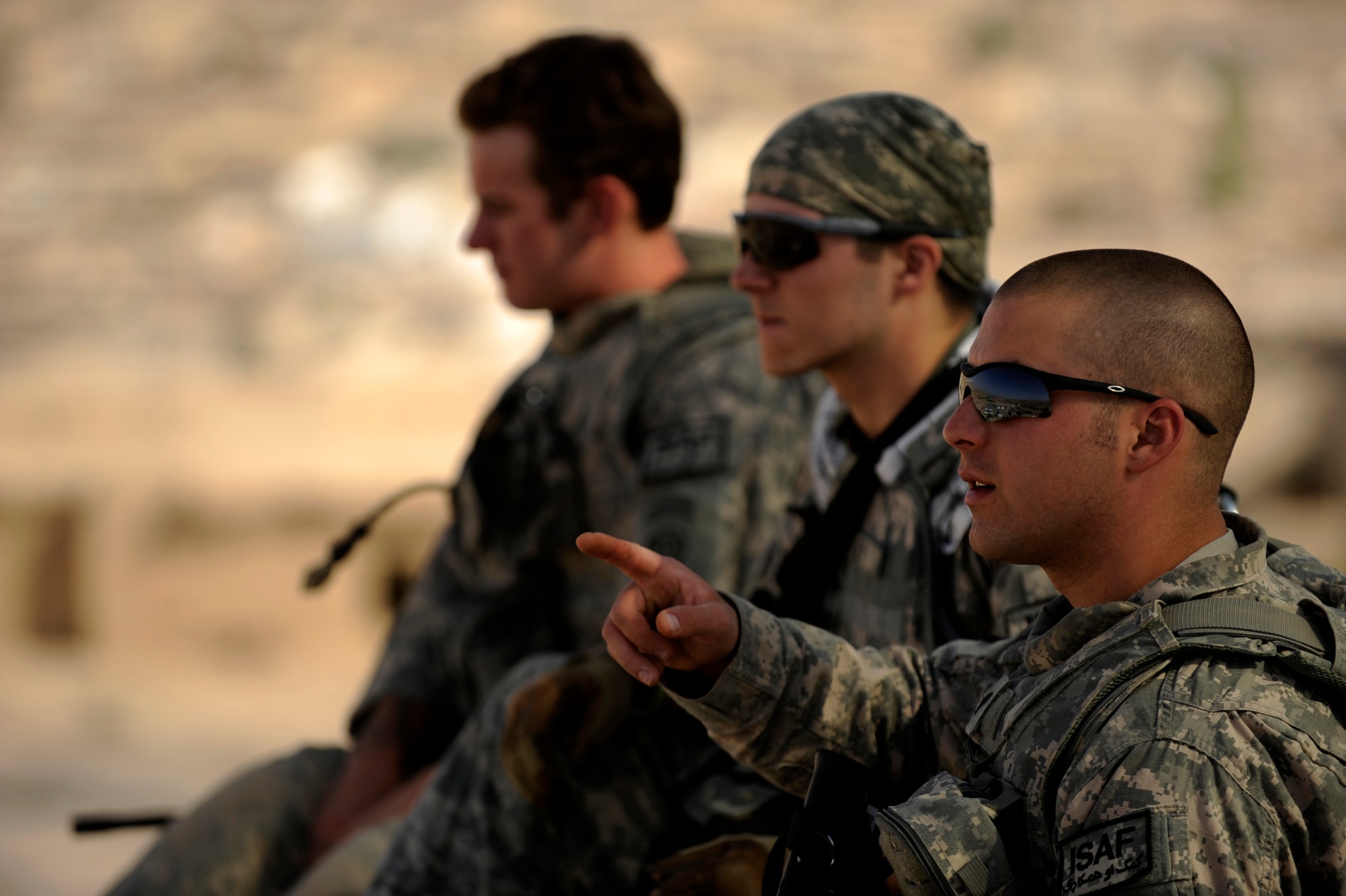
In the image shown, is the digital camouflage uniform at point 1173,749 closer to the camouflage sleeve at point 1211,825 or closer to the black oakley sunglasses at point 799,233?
the camouflage sleeve at point 1211,825

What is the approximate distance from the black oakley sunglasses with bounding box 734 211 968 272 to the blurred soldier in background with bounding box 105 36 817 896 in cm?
57

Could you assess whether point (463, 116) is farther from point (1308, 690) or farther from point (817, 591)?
point (1308, 690)

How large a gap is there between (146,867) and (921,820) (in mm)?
2131

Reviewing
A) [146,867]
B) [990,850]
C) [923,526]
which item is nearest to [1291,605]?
[990,850]

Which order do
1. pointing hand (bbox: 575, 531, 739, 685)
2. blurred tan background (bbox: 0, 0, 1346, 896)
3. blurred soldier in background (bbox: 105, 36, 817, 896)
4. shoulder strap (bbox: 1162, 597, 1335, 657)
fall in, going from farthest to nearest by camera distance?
blurred tan background (bbox: 0, 0, 1346, 896), blurred soldier in background (bbox: 105, 36, 817, 896), pointing hand (bbox: 575, 531, 739, 685), shoulder strap (bbox: 1162, 597, 1335, 657)

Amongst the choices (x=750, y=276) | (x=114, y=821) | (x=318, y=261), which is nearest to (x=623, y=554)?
(x=750, y=276)

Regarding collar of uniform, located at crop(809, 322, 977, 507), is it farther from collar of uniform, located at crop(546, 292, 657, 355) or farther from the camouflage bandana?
collar of uniform, located at crop(546, 292, 657, 355)

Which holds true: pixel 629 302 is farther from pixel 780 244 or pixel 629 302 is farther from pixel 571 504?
pixel 780 244

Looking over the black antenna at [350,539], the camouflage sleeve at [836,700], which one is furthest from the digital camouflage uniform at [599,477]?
the camouflage sleeve at [836,700]

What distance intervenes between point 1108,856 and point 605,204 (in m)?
2.41

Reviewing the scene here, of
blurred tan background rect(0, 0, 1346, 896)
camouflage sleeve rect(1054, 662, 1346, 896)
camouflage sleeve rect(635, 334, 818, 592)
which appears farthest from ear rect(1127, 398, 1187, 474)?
blurred tan background rect(0, 0, 1346, 896)

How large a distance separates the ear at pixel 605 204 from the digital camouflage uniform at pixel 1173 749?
1913mm

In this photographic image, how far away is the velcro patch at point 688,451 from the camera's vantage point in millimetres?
2998

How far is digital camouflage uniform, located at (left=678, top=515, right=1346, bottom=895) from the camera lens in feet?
4.46
